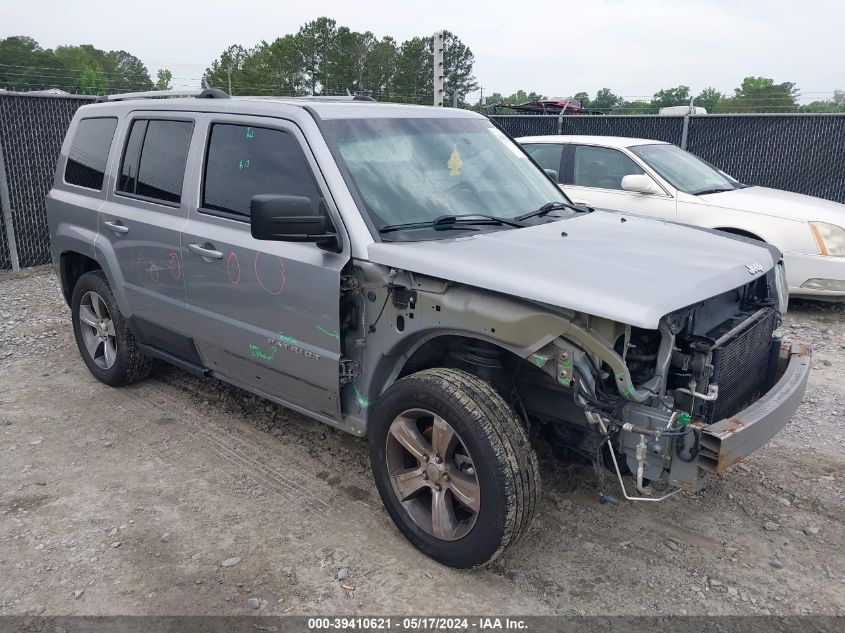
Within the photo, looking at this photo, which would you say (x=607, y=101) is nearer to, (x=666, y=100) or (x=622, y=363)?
(x=666, y=100)

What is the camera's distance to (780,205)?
23.6 ft

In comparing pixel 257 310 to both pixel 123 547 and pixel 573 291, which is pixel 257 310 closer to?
pixel 123 547

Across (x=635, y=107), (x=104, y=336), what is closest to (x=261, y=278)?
(x=104, y=336)

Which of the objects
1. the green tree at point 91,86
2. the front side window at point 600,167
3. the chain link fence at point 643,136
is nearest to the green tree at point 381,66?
the green tree at point 91,86

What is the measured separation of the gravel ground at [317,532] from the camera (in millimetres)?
3041

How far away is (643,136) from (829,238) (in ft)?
19.2

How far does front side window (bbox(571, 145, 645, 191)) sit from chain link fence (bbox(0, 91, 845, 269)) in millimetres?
4392

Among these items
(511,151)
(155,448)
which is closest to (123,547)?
(155,448)

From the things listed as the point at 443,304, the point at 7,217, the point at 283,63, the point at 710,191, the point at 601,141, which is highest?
the point at 283,63

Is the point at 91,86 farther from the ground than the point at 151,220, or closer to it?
farther from the ground

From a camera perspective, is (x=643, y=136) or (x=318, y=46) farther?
(x=318, y=46)

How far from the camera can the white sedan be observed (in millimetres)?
6863

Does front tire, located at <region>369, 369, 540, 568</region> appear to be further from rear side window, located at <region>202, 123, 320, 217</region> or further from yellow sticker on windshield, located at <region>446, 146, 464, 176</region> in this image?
yellow sticker on windshield, located at <region>446, 146, 464, 176</region>

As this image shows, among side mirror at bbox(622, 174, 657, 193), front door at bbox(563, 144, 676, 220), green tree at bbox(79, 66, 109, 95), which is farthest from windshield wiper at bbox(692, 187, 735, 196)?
green tree at bbox(79, 66, 109, 95)
